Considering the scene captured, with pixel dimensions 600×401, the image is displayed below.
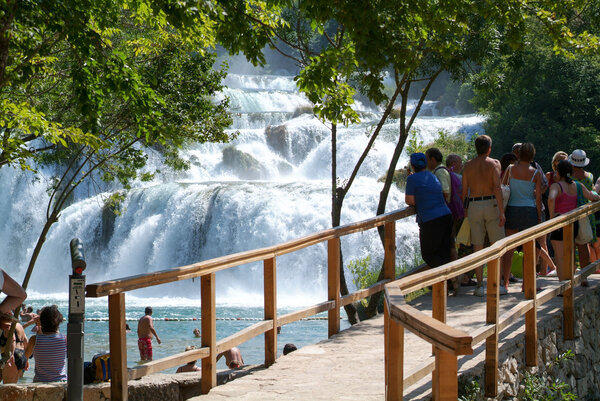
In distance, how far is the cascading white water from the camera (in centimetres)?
2586

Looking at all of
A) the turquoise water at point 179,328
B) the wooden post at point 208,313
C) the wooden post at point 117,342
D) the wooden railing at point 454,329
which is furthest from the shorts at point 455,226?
the turquoise water at point 179,328

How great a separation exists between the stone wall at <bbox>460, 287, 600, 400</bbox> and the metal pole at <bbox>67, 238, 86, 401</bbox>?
2.40 m

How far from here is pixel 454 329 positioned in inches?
138

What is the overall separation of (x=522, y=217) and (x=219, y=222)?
64.0 ft

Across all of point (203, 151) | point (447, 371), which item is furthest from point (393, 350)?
point (203, 151)

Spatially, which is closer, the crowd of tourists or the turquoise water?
the crowd of tourists

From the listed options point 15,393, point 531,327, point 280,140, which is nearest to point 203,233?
point 280,140

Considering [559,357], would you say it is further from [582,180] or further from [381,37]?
[381,37]

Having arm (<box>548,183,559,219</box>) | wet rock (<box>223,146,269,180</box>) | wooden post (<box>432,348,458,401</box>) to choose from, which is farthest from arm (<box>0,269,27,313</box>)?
wet rock (<box>223,146,269,180</box>)

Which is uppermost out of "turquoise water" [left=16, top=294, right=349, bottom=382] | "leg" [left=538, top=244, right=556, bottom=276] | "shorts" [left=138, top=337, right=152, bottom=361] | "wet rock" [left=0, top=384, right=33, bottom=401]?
"leg" [left=538, top=244, right=556, bottom=276]

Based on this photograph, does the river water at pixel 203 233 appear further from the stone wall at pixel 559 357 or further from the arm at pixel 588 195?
the stone wall at pixel 559 357

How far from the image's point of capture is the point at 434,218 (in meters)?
8.12

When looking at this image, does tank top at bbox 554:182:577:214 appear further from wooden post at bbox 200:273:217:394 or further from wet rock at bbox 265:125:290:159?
wet rock at bbox 265:125:290:159

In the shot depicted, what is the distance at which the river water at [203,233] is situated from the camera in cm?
2373
